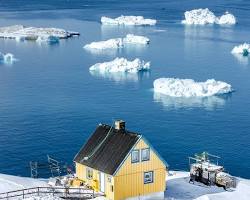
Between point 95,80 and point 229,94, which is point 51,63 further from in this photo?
point 229,94

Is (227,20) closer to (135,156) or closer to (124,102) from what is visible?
(124,102)

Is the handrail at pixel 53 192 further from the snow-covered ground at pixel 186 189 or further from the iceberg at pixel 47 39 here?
the iceberg at pixel 47 39

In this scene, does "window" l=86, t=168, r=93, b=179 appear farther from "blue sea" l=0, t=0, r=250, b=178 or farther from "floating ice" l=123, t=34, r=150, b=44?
"floating ice" l=123, t=34, r=150, b=44

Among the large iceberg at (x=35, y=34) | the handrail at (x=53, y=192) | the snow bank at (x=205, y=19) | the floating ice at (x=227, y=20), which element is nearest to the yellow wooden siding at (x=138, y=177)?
the handrail at (x=53, y=192)

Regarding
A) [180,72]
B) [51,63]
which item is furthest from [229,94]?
[51,63]

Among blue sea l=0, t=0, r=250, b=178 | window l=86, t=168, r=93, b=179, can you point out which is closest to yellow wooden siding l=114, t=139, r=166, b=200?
window l=86, t=168, r=93, b=179
